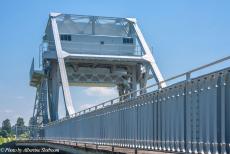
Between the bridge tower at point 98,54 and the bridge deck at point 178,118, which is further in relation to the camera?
the bridge tower at point 98,54

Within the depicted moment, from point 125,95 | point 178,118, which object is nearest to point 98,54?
point 125,95

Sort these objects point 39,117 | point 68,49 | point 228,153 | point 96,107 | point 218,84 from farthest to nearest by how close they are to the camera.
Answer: point 39,117 → point 68,49 → point 96,107 → point 218,84 → point 228,153

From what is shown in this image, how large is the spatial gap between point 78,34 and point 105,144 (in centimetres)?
3396

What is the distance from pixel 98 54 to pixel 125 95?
1338 inches

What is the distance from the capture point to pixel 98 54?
4856cm

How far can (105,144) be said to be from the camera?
55.4 feet

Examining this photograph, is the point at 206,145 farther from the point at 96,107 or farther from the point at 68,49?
the point at 68,49

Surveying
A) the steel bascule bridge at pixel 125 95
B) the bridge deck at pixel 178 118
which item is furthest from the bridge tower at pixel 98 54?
the bridge deck at pixel 178 118

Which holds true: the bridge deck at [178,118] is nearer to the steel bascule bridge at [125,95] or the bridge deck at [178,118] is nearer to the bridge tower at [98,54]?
the steel bascule bridge at [125,95]

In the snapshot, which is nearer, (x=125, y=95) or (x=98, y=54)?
(x=125, y=95)

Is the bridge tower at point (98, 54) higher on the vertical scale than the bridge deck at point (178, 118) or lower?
higher

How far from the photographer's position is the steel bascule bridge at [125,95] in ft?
27.3

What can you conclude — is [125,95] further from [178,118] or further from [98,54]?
[98,54]

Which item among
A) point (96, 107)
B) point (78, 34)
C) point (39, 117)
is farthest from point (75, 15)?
point (96, 107)
